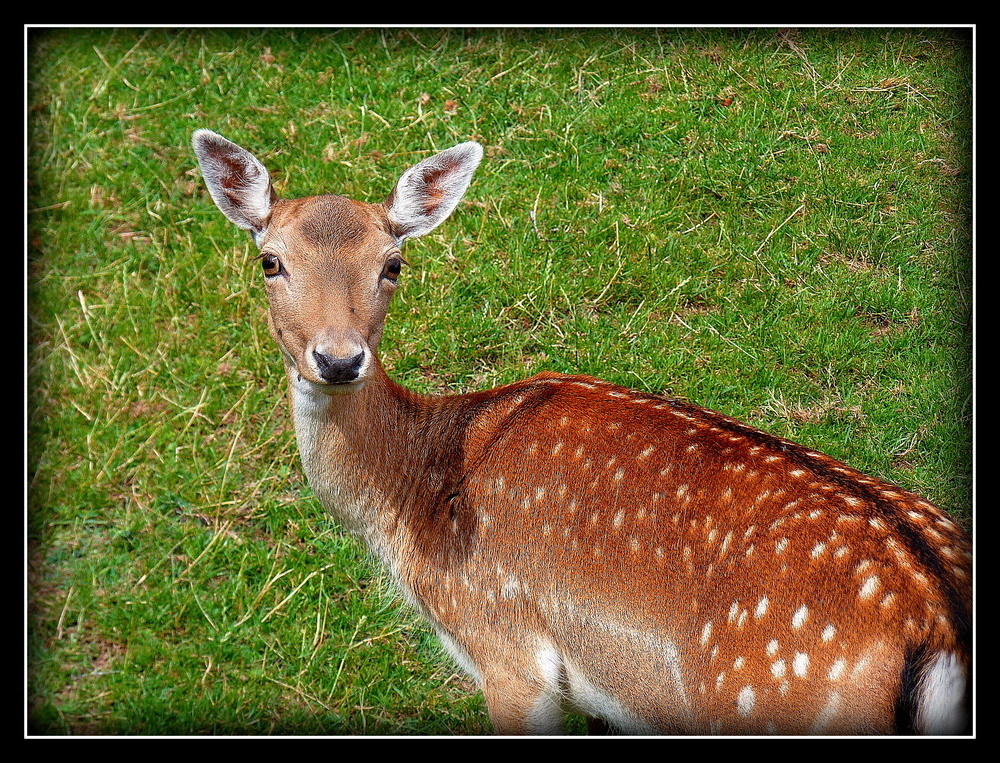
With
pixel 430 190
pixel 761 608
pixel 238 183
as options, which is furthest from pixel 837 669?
pixel 238 183

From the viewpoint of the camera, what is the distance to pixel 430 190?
3.84 meters

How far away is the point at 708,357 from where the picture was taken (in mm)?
5512

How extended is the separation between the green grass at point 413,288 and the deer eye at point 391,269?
6.25 feet

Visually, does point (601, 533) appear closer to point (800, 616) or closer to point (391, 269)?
point (800, 616)

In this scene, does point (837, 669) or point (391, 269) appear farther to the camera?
point (391, 269)

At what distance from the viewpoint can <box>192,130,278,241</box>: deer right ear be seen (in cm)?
364

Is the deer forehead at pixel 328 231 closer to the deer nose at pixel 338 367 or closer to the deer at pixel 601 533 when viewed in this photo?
the deer at pixel 601 533

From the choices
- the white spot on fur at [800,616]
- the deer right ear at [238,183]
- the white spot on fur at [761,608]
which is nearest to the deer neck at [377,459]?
the deer right ear at [238,183]

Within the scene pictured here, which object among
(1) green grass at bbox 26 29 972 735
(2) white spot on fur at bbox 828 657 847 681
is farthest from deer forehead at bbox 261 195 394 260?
(2) white spot on fur at bbox 828 657 847 681

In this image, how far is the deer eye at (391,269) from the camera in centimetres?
349

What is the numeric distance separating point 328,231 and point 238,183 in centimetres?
55

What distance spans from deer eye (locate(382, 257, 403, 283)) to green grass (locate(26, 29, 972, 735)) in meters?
1.90

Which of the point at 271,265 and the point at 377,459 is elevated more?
the point at 271,265

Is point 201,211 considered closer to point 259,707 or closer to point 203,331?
point 203,331
